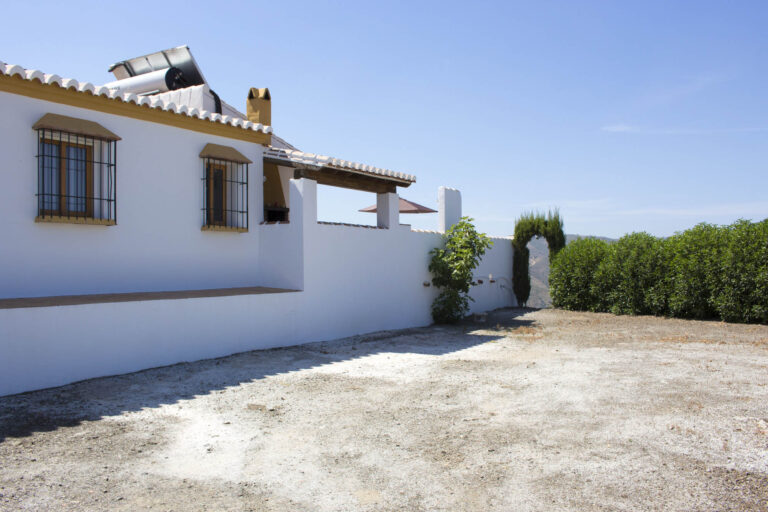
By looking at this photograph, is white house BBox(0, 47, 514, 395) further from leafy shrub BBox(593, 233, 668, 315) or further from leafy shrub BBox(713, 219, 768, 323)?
leafy shrub BBox(713, 219, 768, 323)

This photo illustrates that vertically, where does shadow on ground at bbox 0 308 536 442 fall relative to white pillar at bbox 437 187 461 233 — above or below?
below

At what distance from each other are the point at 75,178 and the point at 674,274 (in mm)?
12819

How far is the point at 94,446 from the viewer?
14.6 feet

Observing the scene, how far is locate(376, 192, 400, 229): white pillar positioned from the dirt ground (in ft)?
13.5

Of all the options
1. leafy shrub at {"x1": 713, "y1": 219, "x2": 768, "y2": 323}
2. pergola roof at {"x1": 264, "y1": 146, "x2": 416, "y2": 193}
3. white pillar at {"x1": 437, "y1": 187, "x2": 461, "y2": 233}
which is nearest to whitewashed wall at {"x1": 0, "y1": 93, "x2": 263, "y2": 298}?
pergola roof at {"x1": 264, "y1": 146, "x2": 416, "y2": 193}

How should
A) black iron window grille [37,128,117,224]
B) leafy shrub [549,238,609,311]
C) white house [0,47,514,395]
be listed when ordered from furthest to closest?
leafy shrub [549,238,609,311] < black iron window grille [37,128,117,224] < white house [0,47,514,395]

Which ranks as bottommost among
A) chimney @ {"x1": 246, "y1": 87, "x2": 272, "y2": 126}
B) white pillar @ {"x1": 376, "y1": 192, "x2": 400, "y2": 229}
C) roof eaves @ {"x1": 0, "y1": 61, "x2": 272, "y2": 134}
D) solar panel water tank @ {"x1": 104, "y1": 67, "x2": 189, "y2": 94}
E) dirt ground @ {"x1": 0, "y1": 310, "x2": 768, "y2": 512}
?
dirt ground @ {"x1": 0, "y1": 310, "x2": 768, "y2": 512}

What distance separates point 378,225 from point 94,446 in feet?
25.6

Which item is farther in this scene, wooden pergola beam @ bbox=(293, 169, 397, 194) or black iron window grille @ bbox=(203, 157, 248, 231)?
wooden pergola beam @ bbox=(293, 169, 397, 194)

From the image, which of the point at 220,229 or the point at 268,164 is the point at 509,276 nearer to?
the point at 268,164

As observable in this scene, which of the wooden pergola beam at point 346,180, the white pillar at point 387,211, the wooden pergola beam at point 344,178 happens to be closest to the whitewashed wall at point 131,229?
the wooden pergola beam at point 344,178

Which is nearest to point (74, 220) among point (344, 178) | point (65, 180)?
point (65, 180)

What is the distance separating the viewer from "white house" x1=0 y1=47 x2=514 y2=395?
6898 mm

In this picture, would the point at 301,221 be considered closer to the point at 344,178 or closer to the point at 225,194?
the point at 225,194
